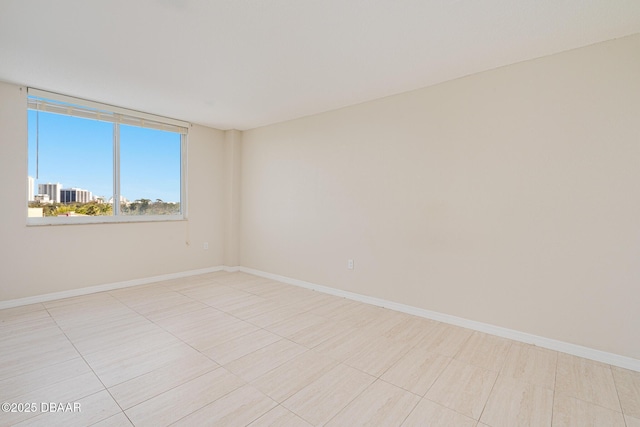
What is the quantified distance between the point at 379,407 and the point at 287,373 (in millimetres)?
658

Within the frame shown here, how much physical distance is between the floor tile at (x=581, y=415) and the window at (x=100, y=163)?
476 centimetres

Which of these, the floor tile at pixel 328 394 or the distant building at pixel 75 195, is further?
Result: the distant building at pixel 75 195

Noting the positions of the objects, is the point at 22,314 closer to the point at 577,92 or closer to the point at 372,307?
the point at 372,307

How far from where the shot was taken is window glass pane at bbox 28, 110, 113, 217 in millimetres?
3374

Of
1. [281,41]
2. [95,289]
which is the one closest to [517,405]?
[281,41]

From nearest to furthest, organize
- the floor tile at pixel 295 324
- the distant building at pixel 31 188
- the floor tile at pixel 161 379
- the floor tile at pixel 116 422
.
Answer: the floor tile at pixel 116 422 → the floor tile at pixel 161 379 → the floor tile at pixel 295 324 → the distant building at pixel 31 188

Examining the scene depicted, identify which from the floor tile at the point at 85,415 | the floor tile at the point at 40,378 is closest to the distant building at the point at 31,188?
the floor tile at the point at 40,378

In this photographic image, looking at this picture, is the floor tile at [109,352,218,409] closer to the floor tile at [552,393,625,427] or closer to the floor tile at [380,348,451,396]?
the floor tile at [380,348,451,396]

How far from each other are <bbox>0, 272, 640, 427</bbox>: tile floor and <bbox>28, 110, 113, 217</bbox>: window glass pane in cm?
123

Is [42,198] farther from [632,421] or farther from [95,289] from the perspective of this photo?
[632,421]

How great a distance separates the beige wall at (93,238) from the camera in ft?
10.3

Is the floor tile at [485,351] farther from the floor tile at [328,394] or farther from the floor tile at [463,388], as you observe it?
the floor tile at [328,394]

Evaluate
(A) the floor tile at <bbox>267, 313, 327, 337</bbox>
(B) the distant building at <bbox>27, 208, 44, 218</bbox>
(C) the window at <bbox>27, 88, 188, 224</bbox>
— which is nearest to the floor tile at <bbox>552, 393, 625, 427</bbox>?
(A) the floor tile at <bbox>267, 313, 327, 337</bbox>

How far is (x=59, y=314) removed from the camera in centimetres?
300
